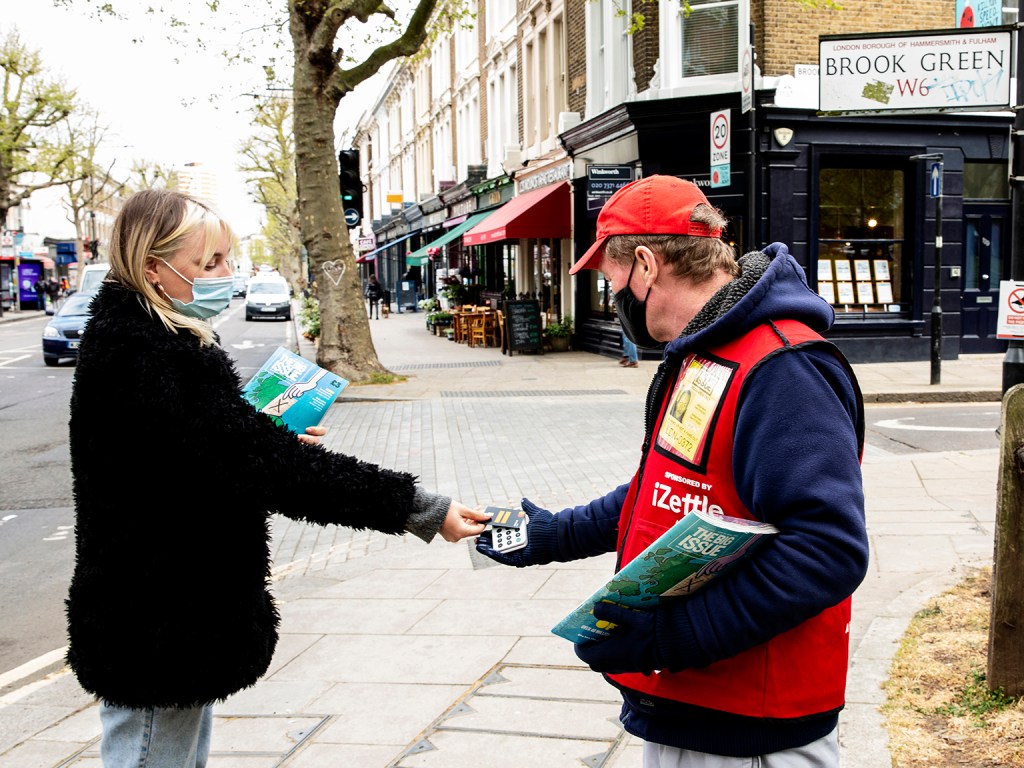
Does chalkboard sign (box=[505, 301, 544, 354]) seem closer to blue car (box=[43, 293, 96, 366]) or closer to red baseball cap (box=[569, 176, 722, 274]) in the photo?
blue car (box=[43, 293, 96, 366])

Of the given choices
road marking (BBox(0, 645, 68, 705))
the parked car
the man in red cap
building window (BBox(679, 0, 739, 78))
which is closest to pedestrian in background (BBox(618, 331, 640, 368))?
building window (BBox(679, 0, 739, 78))

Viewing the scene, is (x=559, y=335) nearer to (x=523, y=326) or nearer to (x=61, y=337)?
(x=523, y=326)

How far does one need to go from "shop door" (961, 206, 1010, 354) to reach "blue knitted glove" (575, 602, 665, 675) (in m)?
17.9

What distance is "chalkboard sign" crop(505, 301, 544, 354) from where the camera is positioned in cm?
2083

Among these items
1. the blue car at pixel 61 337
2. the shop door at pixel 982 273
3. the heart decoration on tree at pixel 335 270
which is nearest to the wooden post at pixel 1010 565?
the heart decoration on tree at pixel 335 270

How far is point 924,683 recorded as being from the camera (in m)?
3.82

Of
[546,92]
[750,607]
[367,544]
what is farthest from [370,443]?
[546,92]

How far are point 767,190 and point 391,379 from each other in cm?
689

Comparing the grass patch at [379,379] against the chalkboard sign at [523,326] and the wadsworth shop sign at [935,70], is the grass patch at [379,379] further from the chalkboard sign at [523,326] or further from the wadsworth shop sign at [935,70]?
the wadsworth shop sign at [935,70]

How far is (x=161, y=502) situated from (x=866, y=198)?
55.3ft

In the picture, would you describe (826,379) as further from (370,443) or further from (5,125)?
(5,125)

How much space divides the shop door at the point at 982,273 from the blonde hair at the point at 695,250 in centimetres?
1755

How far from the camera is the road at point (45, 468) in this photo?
543 cm

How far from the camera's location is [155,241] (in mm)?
2279
